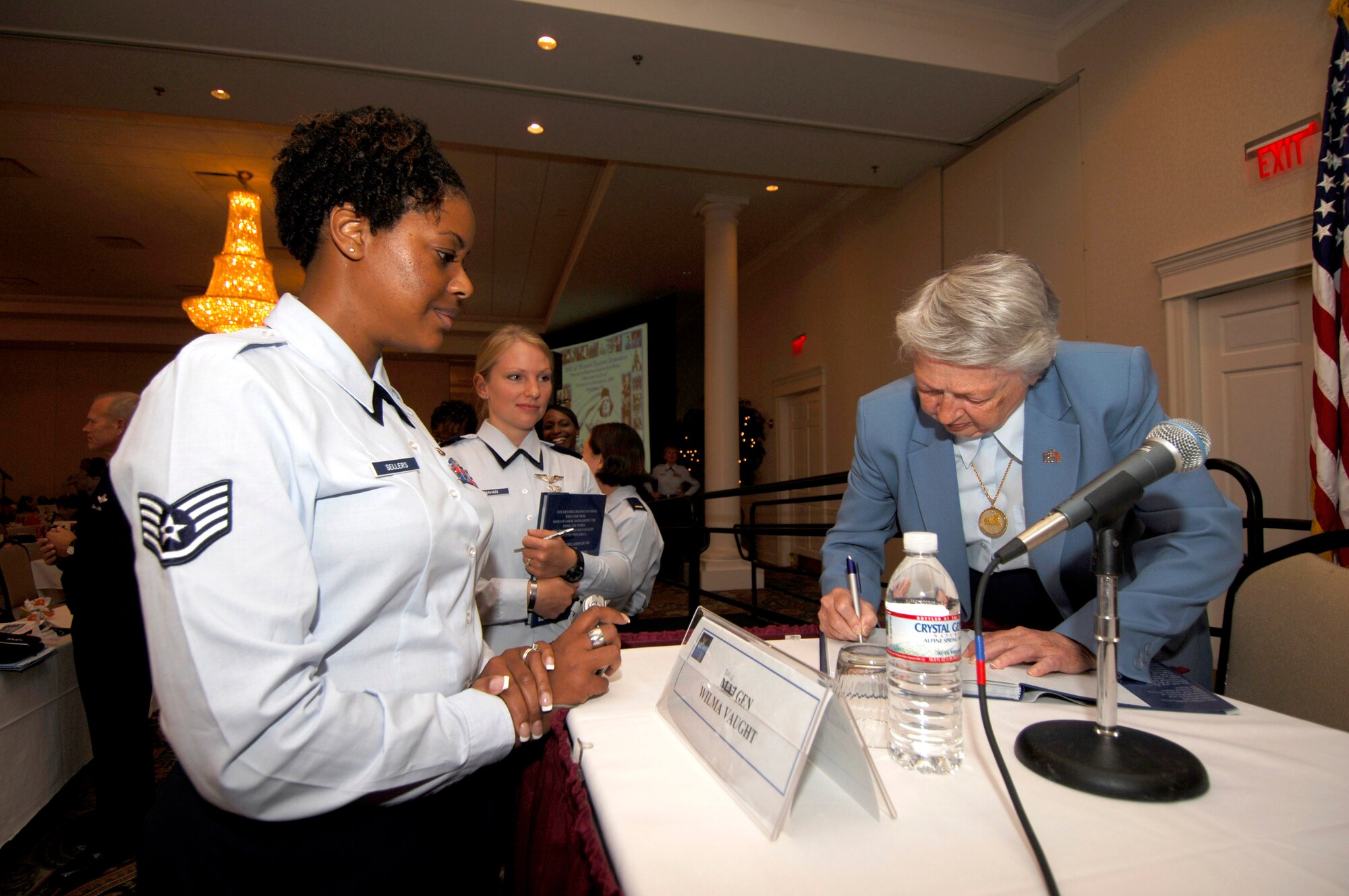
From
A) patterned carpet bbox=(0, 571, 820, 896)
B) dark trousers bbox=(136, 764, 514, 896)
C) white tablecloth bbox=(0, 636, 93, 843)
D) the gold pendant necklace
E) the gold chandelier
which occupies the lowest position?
patterned carpet bbox=(0, 571, 820, 896)

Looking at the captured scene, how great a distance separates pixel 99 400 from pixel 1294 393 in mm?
5407

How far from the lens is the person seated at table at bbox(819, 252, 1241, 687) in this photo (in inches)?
44.8

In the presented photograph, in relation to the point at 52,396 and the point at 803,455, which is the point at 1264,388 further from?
the point at 52,396

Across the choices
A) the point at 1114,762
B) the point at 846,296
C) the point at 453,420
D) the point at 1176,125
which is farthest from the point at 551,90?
the point at 1114,762

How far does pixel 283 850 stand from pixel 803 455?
753 cm

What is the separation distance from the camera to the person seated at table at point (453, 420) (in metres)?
3.52

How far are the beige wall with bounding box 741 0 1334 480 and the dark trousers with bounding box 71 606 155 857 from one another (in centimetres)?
482

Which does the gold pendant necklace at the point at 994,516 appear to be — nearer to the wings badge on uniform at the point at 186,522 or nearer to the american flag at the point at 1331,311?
the wings badge on uniform at the point at 186,522

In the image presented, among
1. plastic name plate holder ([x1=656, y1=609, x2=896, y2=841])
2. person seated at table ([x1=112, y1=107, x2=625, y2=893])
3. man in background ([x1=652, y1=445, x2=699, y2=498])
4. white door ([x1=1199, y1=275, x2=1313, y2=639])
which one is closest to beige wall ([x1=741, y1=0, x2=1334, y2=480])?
white door ([x1=1199, y1=275, x2=1313, y2=639])

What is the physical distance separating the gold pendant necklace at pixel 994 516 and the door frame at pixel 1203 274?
2.92 metres

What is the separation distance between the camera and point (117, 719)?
6.83ft

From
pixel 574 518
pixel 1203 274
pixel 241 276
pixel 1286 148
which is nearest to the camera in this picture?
pixel 574 518

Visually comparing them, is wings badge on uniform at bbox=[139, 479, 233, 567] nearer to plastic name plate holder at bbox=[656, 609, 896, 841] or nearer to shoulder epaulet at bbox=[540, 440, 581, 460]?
plastic name plate holder at bbox=[656, 609, 896, 841]

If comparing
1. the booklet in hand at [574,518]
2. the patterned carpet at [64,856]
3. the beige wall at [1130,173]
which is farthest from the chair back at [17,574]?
the beige wall at [1130,173]
